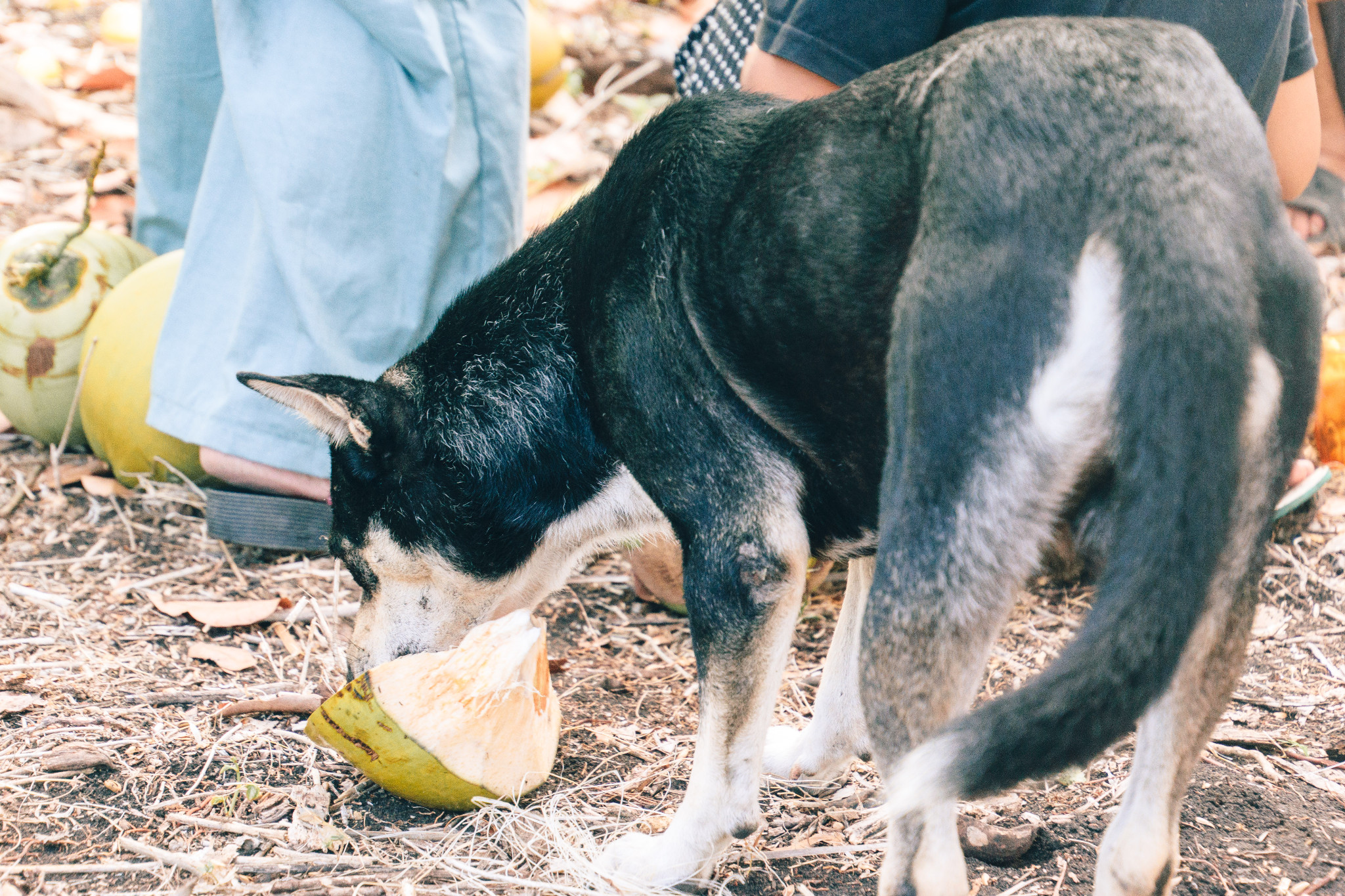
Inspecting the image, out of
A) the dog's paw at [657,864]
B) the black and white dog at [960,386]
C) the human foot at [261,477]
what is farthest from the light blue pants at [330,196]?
the dog's paw at [657,864]

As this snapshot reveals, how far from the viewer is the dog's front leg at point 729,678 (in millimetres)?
2061

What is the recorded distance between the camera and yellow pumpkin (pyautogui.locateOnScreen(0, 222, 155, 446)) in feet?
12.7

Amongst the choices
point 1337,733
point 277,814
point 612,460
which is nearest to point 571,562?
point 612,460

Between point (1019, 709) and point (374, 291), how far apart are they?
272 cm

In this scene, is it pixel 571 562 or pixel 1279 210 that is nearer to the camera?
pixel 1279 210

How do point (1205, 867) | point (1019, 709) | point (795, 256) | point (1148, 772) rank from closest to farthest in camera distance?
point (1019, 709)
point (1148, 772)
point (795, 256)
point (1205, 867)

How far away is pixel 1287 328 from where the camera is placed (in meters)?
1.56

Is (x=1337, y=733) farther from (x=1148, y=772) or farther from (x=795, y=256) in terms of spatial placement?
(x=795, y=256)

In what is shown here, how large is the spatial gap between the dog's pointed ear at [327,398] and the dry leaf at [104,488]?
68.2 inches

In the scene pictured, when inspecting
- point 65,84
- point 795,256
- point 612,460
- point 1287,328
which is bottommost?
point 65,84

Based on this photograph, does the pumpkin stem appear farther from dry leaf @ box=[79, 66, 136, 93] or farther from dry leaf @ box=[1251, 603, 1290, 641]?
dry leaf @ box=[1251, 603, 1290, 641]

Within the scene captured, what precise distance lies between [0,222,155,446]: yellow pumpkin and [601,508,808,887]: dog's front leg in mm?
2951

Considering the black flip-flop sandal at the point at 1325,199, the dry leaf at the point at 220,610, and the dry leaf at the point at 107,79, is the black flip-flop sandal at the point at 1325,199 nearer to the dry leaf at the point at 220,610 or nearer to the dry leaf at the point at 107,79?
the dry leaf at the point at 220,610

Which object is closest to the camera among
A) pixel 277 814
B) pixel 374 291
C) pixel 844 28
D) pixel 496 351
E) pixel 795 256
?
pixel 795 256
